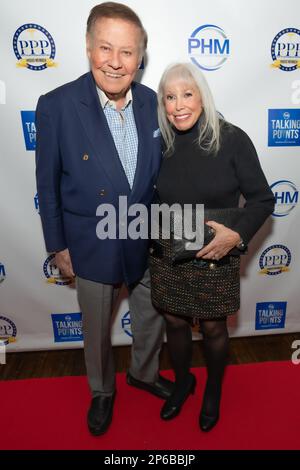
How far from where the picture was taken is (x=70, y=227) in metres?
1.56

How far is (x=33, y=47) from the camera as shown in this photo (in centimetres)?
188

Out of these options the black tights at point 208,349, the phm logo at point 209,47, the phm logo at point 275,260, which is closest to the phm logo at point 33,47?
the phm logo at point 209,47

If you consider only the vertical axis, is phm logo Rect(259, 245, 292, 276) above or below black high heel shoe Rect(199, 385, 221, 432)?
above

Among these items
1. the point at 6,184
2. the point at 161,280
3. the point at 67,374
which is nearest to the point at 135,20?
the point at 161,280

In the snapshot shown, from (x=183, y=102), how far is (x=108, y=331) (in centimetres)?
107

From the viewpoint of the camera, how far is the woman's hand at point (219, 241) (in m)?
1.47

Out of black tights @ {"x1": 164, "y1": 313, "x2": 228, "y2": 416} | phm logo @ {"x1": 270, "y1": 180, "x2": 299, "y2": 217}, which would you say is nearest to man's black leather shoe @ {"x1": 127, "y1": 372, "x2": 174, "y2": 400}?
black tights @ {"x1": 164, "y1": 313, "x2": 228, "y2": 416}

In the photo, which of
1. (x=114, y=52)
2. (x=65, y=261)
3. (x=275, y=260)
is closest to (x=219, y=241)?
(x=65, y=261)

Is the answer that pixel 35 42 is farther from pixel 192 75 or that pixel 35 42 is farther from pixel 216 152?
pixel 216 152

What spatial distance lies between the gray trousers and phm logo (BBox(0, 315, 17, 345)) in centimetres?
83

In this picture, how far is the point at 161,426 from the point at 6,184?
1.51m

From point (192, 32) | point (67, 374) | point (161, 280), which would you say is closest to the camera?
point (161, 280)

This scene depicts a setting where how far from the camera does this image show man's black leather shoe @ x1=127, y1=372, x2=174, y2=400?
1.95 meters

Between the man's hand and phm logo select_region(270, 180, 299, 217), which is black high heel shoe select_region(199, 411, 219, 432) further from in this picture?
phm logo select_region(270, 180, 299, 217)
